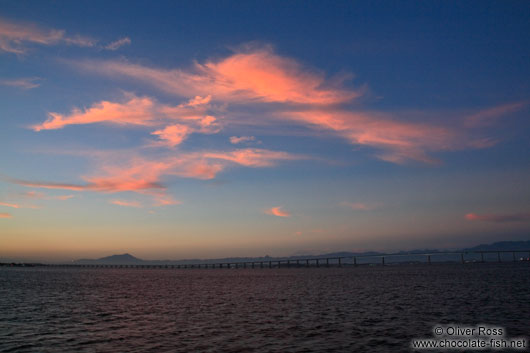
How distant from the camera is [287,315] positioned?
137 feet

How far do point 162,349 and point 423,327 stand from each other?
70.4 feet

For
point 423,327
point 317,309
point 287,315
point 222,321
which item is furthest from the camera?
point 317,309

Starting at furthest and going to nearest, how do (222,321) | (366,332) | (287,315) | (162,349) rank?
(287,315), (222,321), (366,332), (162,349)

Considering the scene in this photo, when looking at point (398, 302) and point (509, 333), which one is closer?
point (509, 333)

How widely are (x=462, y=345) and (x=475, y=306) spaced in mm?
22404

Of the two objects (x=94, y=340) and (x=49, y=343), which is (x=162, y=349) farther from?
(x=49, y=343)

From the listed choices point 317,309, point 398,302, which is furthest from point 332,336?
point 398,302

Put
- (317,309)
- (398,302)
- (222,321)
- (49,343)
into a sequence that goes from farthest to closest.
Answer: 1. (398,302)
2. (317,309)
3. (222,321)
4. (49,343)

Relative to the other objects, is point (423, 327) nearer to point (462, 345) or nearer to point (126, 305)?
point (462, 345)

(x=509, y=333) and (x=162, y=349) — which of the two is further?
(x=509, y=333)

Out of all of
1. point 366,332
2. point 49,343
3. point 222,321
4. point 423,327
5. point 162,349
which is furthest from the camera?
point 222,321

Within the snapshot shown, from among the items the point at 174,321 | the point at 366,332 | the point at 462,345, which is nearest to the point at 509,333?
the point at 462,345

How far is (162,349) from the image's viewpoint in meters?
27.0

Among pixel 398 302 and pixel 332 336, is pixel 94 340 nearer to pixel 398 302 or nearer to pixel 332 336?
pixel 332 336
